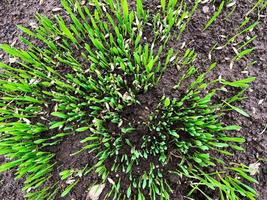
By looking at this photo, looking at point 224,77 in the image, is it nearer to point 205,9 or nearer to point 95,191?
point 205,9

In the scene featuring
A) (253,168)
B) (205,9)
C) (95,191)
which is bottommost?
(253,168)

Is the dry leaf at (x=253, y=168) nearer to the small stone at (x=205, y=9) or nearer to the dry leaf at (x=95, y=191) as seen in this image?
the dry leaf at (x=95, y=191)

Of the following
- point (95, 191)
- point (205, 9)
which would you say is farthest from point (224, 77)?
point (95, 191)

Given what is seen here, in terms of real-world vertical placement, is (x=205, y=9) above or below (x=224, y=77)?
above

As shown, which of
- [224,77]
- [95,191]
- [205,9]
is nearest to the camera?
[95,191]

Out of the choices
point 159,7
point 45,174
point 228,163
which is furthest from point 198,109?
point 45,174

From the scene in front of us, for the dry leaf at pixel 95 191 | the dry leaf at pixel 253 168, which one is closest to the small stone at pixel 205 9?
the dry leaf at pixel 253 168

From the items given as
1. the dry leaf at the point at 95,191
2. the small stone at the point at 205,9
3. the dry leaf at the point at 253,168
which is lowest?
the dry leaf at the point at 253,168

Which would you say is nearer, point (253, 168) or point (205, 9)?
point (253, 168)

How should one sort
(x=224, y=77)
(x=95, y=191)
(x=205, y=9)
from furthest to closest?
(x=205, y=9) → (x=224, y=77) → (x=95, y=191)

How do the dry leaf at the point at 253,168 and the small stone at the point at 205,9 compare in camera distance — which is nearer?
the dry leaf at the point at 253,168

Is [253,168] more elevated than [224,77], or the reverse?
[224,77]

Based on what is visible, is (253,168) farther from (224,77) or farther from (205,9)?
(205,9)
